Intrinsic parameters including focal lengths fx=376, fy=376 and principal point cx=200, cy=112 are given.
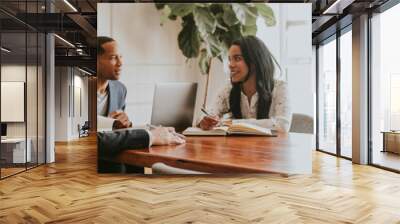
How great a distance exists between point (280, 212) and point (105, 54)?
12.4 ft

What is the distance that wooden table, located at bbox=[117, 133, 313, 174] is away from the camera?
5.81 meters

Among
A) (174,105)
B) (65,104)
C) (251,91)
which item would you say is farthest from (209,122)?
(65,104)

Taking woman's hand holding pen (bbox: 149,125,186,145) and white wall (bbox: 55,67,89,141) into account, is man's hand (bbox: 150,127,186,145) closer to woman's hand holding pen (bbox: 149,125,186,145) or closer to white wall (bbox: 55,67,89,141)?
woman's hand holding pen (bbox: 149,125,186,145)

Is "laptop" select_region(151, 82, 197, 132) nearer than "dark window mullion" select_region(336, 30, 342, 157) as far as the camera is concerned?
Yes

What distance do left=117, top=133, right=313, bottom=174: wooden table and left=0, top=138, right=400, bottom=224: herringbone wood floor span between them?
0.59 feet

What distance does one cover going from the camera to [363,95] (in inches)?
292

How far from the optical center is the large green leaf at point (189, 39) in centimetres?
598

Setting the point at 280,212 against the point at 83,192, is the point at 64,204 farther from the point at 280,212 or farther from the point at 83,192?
the point at 280,212

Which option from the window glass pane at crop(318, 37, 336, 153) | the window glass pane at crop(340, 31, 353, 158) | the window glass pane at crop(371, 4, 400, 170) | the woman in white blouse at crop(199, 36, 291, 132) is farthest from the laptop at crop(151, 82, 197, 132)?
the window glass pane at crop(318, 37, 336, 153)

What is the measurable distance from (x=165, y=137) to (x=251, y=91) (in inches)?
61.4

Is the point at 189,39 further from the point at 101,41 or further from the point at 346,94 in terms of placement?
the point at 346,94

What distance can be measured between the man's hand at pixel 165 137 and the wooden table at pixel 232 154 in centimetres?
7

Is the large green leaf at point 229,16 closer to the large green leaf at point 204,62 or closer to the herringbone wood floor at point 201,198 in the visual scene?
the large green leaf at point 204,62

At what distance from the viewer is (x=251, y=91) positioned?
238 inches
